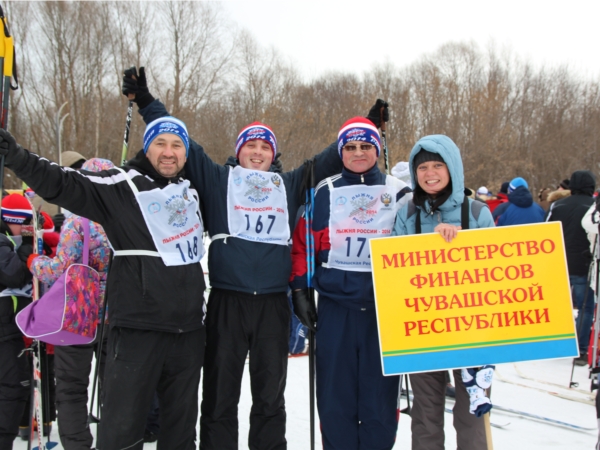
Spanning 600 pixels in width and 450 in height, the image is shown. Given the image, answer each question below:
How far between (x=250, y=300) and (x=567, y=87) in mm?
41747

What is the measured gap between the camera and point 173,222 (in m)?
2.82

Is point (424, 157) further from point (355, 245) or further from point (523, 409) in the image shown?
point (523, 409)

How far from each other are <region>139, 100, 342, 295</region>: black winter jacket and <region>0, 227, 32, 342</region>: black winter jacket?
1342 millimetres

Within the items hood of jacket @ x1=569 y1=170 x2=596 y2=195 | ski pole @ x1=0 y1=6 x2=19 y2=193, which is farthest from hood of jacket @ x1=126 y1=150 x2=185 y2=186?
hood of jacket @ x1=569 y1=170 x2=596 y2=195

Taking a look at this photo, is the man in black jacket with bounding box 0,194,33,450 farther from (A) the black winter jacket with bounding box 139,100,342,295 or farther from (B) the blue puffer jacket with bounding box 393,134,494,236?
(B) the blue puffer jacket with bounding box 393,134,494,236

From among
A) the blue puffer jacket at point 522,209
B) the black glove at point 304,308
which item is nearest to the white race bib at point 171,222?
the black glove at point 304,308

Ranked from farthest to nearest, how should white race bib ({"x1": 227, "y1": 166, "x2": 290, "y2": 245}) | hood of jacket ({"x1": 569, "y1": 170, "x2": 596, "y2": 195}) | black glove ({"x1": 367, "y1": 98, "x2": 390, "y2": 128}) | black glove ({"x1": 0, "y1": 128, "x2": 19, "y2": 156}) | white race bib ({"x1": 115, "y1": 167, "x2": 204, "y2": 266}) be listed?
hood of jacket ({"x1": 569, "y1": 170, "x2": 596, "y2": 195}) → black glove ({"x1": 367, "y1": 98, "x2": 390, "y2": 128}) → white race bib ({"x1": 227, "y1": 166, "x2": 290, "y2": 245}) → white race bib ({"x1": 115, "y1": 167, "x2": 204, "y2": 266}) → black glove ({"x1": 0, "y1": 128, "x2": 19, "y2": 156})

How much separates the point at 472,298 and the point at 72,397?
2737mm

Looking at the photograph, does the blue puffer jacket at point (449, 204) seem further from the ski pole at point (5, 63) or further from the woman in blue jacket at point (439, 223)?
the ski pole at point (5, 63)

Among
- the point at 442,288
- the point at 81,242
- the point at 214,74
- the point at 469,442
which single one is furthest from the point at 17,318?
the point at 214,74

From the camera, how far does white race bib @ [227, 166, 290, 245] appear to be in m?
3.05

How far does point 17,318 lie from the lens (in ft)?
10.0

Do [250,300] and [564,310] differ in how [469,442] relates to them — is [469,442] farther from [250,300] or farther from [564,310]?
[250,300]

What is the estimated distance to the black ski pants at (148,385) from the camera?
261 cm
